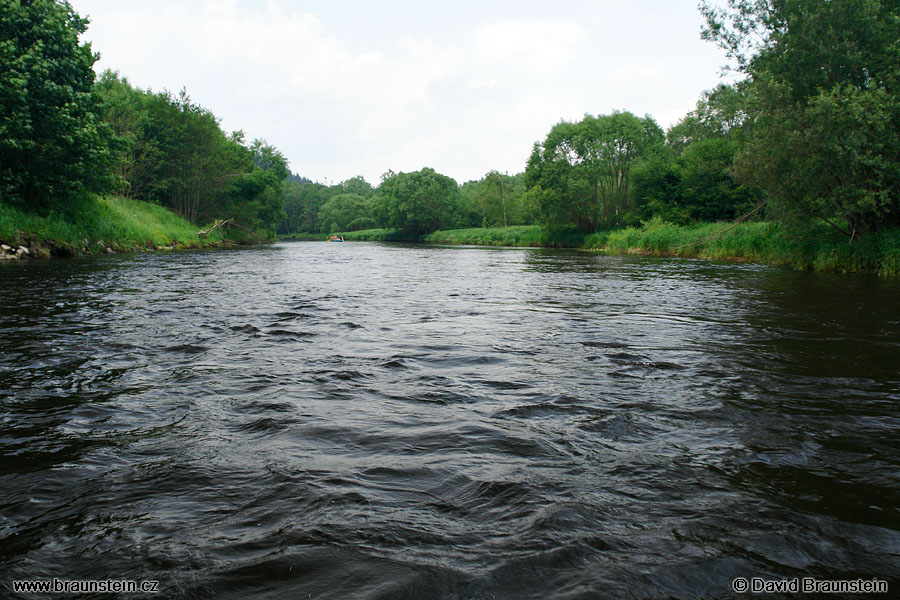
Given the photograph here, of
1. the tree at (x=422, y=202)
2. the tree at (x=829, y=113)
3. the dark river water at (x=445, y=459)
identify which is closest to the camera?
the dark river water at (x=445, y=459)

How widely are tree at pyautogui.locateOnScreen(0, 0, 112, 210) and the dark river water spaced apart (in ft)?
60.9

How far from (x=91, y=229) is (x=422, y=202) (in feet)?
A: 215

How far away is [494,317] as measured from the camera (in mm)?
9500

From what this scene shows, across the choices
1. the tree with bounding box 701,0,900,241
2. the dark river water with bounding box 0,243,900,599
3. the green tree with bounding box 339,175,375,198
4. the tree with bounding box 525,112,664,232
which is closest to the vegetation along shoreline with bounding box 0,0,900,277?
the tree with bounding box 701,0,900,241

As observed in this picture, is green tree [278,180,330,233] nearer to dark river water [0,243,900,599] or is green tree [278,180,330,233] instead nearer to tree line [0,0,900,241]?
tree line [0,0,900,241]

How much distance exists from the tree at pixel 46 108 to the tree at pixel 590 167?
38.0 meters

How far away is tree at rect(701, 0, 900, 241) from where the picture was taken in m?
16.0

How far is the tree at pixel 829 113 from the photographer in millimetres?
15961

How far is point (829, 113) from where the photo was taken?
1614 cm

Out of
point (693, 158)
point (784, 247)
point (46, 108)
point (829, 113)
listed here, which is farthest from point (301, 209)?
point (829, 113)

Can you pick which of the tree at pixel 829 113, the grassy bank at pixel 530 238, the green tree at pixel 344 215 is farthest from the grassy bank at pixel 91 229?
the green tree at pixel 344 215

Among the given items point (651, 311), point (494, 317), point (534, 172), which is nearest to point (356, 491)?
point (494, 317)

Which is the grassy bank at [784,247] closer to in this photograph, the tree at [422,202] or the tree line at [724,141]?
the tree line at [724,141]

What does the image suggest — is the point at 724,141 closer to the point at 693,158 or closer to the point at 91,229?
the point at 693,158
